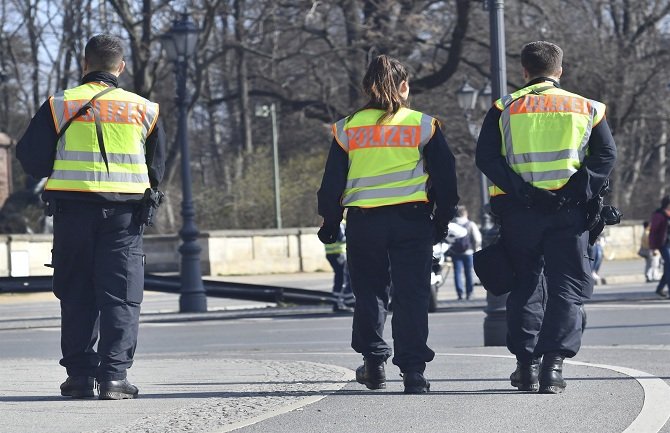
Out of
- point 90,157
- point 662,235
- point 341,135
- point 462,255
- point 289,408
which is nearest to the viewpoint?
point 289,408

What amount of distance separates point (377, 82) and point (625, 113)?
3190 centimetres

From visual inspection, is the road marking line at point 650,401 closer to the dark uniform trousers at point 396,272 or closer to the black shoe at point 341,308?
the dark uniform trousers at point 396,272

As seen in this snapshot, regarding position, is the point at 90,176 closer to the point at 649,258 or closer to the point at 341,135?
the point at 341,135

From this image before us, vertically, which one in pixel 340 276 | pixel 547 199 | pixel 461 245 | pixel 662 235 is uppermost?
pixel 547 199

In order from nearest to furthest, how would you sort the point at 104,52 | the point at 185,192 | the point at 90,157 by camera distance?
the point at 90,157 < the point at 104,52 < the point at 185,192

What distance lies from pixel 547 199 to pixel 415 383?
1152 millimetres

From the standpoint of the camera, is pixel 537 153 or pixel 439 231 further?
pixel 439 231

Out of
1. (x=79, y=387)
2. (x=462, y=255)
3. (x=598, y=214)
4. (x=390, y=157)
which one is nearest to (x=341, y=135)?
(x=390, y=157)

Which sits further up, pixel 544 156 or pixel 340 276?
pixel 544 156

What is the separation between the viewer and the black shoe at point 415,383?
7273 mm

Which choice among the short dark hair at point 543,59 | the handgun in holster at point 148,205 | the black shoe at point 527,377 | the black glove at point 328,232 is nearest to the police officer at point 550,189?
the black shoe at point 527,377

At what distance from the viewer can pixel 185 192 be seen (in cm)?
2230

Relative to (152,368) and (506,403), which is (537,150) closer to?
(506,403)

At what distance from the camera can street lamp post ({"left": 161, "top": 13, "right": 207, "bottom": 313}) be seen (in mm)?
21594
